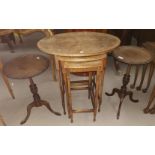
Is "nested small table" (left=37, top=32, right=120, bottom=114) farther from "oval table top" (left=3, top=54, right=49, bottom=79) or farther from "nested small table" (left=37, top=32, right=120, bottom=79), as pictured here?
"oval table top" (left=3, top=54, right=49, bottom=79)

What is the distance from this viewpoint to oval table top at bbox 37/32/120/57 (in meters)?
1.24

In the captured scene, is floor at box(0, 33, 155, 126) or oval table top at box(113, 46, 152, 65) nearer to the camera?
oval table top at box(113, 46, 152, 65)

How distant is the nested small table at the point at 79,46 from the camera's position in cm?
124

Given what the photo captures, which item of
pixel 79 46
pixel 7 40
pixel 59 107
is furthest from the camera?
pixel 7 40

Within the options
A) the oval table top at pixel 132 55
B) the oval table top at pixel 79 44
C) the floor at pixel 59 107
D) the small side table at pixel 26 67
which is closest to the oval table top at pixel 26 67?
the small side table at pixel 26 67

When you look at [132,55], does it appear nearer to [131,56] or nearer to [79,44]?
→ [131,56]

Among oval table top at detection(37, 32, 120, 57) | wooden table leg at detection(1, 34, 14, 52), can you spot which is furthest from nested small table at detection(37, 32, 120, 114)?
wooden table leg at detection(1, 34, 14, 52)

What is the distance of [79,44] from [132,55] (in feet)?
1.78

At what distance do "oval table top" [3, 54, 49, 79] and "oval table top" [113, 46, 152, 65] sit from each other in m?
0.64

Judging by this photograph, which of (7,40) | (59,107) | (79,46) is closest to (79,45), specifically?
(79,46)

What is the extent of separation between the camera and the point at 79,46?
133cm
